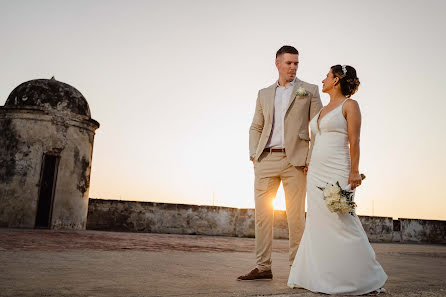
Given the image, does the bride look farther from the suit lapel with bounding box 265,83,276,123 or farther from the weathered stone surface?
the weathered stone surface

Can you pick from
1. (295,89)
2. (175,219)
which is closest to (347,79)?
(295,89)

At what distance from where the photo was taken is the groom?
327 cm

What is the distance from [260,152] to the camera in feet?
11.2

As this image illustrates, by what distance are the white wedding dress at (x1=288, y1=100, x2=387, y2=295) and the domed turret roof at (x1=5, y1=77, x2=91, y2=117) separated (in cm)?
955

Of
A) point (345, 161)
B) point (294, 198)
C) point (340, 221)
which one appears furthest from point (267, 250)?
point (345, 161)

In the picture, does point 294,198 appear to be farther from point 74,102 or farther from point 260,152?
point 74,102

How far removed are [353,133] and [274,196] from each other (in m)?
0.91

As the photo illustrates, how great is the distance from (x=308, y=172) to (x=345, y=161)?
314mm

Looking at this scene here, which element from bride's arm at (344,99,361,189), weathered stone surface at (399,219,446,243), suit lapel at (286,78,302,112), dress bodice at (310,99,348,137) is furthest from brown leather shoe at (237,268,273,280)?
weathered stone surface at (399,219,446,243)

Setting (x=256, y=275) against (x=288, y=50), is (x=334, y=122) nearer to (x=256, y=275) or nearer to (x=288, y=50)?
(x=288, y=50)

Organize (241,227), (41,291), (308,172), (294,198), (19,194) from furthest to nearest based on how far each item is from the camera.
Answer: (241,227) → (19,194) → (294,198) → (308,172) → (41,291)

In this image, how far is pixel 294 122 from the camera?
3342mm

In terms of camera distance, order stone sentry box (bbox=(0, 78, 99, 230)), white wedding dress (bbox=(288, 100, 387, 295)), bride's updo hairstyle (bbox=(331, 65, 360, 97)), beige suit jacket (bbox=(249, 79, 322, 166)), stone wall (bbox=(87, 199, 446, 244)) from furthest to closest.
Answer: stone wall (bbox=(87, 199, 446, 244))
stone sentry box (bbox=(0, 78, 99, 230))
beige suit jacket (bbox=(249, 79, 322, 166))
bride's updo hairstyle (bbox=(331, 65, 360, 97))
white wedding dress (bbox=(288, 100, 387, 295))

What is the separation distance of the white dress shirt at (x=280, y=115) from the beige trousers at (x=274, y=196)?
0.32 feet
